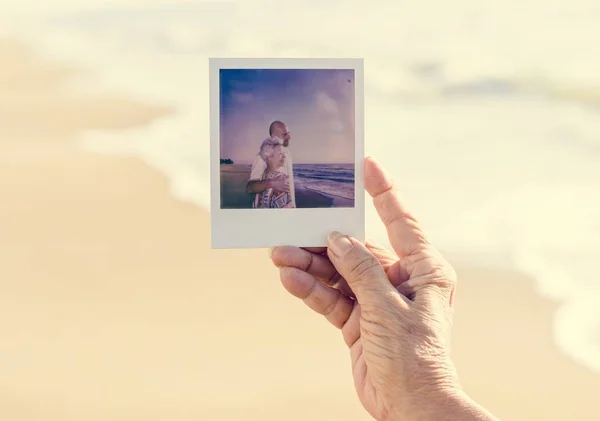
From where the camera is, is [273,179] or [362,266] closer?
[362,266]

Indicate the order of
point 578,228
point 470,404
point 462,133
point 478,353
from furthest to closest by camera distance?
1. point 462,133
2. point 578,228
3. point 478,353
4. point 470,404

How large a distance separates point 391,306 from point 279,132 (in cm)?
52

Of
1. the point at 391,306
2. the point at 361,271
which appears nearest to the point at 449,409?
the point at 391,306

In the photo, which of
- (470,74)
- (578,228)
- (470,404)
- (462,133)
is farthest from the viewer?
(470,74)

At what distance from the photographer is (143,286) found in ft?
10.0

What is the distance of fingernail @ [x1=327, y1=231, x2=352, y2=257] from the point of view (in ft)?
5.74

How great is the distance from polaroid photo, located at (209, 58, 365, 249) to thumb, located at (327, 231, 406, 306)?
0.11 meters

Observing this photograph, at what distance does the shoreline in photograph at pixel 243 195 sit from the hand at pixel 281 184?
0.04 metres

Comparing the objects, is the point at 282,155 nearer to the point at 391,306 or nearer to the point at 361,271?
the point at 361,271

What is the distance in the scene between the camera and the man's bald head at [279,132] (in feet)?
6.17

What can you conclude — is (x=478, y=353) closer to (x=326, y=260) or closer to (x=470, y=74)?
(x=326, y=260)

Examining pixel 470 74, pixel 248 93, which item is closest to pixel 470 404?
pixel 248 93

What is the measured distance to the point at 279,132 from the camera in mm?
1884

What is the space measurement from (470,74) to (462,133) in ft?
1.48
